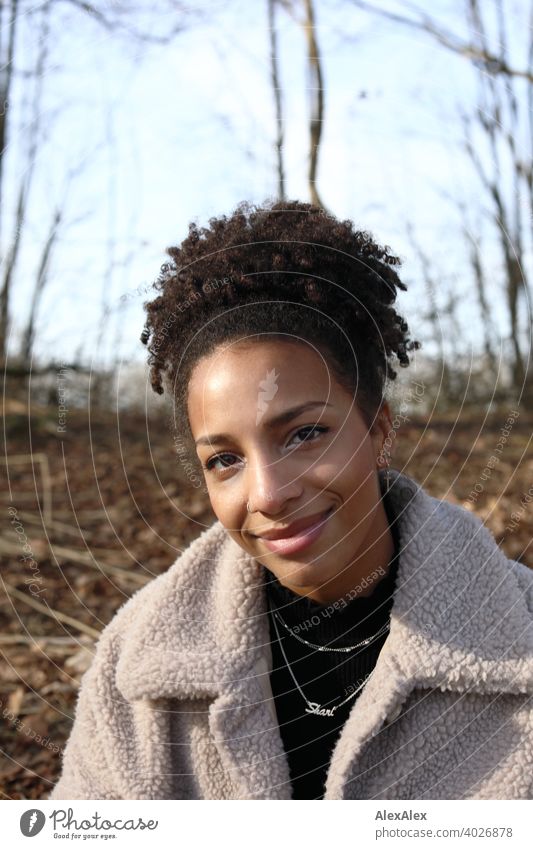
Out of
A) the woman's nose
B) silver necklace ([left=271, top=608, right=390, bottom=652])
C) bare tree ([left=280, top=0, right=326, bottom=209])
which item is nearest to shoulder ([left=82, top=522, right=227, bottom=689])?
silver necklace ([left=271, top=608, right=390, bottom=652])

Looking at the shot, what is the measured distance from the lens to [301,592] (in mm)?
1117

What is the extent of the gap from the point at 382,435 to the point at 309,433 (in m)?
0.14

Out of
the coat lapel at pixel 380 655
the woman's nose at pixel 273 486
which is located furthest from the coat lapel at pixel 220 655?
the woman's nose at pixel 273 486

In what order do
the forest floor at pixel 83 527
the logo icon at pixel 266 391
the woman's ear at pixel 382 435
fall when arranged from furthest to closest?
the forest floor at pixel 83 527 < the woman's ear at pixel 382 435 < the logo icon at pixel 266 391

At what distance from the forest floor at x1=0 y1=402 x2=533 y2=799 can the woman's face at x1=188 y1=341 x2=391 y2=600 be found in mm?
345

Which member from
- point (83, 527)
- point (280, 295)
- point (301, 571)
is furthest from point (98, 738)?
point (83, 527)

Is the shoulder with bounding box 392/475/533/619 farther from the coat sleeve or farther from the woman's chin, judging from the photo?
the coat sleeve

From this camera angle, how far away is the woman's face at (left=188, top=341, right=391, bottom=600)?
3.21ft

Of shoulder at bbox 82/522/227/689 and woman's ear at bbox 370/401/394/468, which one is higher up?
woman's ear at bbox 370/401/394/468

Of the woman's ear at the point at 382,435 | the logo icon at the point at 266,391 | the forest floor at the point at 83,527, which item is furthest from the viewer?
the forest floor at the point at 83,527

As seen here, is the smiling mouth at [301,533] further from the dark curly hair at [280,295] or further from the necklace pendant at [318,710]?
the necklace pendant at [318,710]

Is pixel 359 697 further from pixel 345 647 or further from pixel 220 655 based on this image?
pixel 220 655
